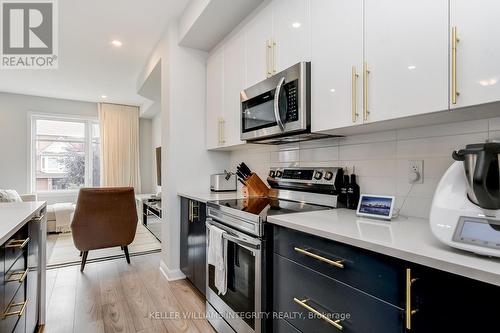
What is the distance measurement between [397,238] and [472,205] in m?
0.24

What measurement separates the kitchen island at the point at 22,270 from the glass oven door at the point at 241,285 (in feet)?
3.34

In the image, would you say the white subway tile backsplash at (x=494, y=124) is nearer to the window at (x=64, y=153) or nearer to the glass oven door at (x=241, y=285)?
the glass oven door at (x=241, y=285)

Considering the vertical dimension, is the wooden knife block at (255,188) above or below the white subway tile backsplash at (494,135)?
below

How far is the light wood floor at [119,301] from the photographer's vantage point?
6.05ft

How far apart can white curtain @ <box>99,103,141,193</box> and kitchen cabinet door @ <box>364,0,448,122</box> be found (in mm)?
5860

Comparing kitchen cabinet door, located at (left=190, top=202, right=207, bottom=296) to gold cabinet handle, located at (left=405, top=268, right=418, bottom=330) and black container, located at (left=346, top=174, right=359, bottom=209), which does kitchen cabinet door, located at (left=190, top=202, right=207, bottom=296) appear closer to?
black container, located at (left=346, top=174, right=359, bottom=209)

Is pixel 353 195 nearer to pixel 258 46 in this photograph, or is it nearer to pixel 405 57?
pixel 405 57

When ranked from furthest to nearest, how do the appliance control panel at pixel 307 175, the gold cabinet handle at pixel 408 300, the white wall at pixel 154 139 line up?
the white wall at pixel 154 139
the appliance control panel at pixel 307 175
the gold cabinet handle at pixel 408 300

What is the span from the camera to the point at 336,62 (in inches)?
55.3

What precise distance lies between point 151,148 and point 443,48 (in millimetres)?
6464

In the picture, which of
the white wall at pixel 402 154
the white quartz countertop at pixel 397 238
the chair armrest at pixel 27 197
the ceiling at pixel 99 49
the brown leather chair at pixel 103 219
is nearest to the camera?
the white quartz countertop at pixel 397 238

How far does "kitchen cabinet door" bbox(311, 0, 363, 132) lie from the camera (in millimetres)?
1301

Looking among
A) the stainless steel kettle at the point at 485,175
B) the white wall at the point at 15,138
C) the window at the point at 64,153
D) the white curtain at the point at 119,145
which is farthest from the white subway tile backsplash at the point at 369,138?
the white wall at the point at 15,138

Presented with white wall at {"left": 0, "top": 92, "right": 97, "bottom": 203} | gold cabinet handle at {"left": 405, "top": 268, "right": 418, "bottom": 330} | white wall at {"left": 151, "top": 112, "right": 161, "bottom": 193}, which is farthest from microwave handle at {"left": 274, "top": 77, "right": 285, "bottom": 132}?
white wall at {"left": 0, "top": 92, "right": 97, "bottom": 203}
